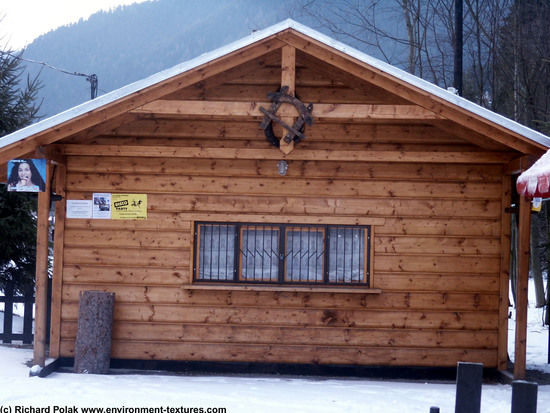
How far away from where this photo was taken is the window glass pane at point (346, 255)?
30.9ft

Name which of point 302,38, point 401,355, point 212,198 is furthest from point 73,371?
point 302,38

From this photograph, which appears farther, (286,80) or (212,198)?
(212,198)

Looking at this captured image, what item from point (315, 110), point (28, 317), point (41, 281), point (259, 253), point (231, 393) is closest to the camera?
point (231, 393)

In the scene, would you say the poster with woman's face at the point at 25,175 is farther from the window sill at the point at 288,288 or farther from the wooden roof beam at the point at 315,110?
the window sill at the point at 288,288

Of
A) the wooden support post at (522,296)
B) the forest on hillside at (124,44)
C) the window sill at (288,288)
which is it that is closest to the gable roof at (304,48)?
the wooden support post at (522,296)

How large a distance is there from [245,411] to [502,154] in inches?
194

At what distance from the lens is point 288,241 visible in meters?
9.45

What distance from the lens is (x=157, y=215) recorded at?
9484mm

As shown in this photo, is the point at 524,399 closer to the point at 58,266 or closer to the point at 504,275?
the point at 504,275

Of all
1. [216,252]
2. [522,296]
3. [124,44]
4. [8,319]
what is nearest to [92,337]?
[216,252]

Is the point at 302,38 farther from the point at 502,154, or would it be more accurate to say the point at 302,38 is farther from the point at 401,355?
the point at 401,355

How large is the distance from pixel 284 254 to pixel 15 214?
5.70 m

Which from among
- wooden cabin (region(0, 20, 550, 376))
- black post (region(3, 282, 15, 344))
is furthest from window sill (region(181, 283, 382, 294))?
black post (region(3, 282, 15, 344))

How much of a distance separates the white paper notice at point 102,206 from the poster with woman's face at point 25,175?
101 cm
